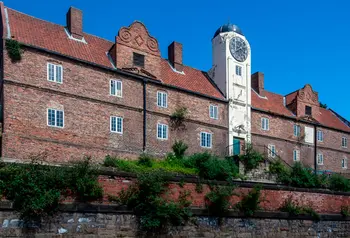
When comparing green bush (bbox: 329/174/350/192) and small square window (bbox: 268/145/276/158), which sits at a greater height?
small square window (bbox: 268/145/276/158)

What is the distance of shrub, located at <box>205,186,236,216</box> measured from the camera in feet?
53.9

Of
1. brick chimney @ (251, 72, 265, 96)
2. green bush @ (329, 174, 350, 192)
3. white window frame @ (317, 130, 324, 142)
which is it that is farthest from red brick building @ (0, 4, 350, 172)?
green bush @ (329, 174, 350, 192)

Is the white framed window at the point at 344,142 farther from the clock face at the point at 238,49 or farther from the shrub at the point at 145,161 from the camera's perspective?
the shrub at the point at 145,161

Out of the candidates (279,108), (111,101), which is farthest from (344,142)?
(111,101)

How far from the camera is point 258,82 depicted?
37.7 m

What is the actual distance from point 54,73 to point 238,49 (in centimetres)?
1622

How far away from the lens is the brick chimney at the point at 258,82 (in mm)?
37594

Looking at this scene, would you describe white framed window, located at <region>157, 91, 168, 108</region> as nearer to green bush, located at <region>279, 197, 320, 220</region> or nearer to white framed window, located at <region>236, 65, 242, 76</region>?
white framed window, located at <region>236, 65, 242, 76</region>

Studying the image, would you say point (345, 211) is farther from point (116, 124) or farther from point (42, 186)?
point (42, 186)

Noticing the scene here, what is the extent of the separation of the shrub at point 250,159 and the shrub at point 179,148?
13.3 ft

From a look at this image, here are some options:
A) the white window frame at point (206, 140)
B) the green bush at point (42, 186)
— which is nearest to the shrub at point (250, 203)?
the green bush at point (42, 186)

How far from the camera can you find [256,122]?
3403 centimetres

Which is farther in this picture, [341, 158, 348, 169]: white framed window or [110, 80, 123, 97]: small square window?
[341, 158, 348, 169]: white framed window

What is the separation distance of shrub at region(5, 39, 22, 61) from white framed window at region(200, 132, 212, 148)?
14189 millimetres
